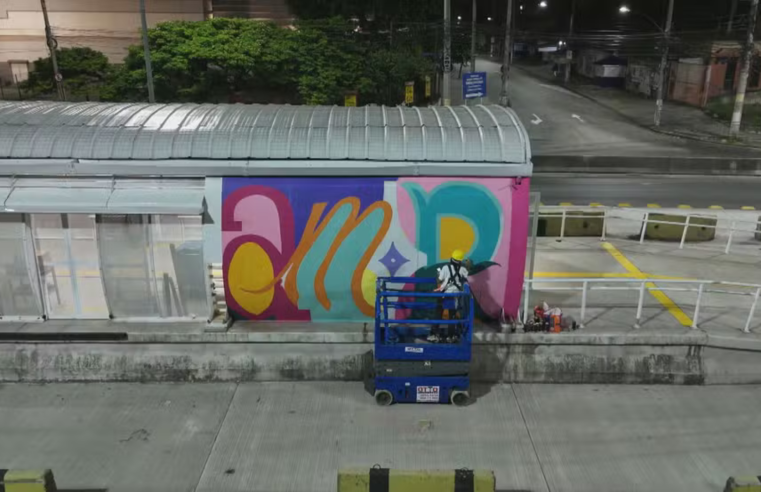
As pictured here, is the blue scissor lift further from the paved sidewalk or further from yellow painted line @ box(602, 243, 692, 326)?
the paved sidewalk

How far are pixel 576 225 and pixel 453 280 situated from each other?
6786mm

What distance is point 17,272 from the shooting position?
9.59 metres

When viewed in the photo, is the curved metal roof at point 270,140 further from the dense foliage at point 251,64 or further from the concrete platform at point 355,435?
the dense foliage at point 251,64

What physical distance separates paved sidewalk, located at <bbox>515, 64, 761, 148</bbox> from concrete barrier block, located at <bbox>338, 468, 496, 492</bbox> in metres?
30.6

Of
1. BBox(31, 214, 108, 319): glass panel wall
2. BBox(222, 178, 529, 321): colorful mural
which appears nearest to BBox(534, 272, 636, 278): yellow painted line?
BBox(222, 178, 529, 321): colorful mural

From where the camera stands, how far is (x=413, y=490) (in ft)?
19.6

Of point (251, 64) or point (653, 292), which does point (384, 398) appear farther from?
point (251, 64)

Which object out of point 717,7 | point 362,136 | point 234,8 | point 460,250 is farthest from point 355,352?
point 717,7

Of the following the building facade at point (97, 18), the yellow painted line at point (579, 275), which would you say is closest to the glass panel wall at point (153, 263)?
the yellow painted line at point (579, 275)

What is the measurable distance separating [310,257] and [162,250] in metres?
2.33

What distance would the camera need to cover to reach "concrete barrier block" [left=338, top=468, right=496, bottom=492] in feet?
19.5

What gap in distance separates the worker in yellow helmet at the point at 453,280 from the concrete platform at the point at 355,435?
1.08 metres

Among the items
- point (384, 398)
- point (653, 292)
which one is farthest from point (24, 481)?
point (653, 292)

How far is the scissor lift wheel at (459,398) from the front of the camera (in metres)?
8.62
